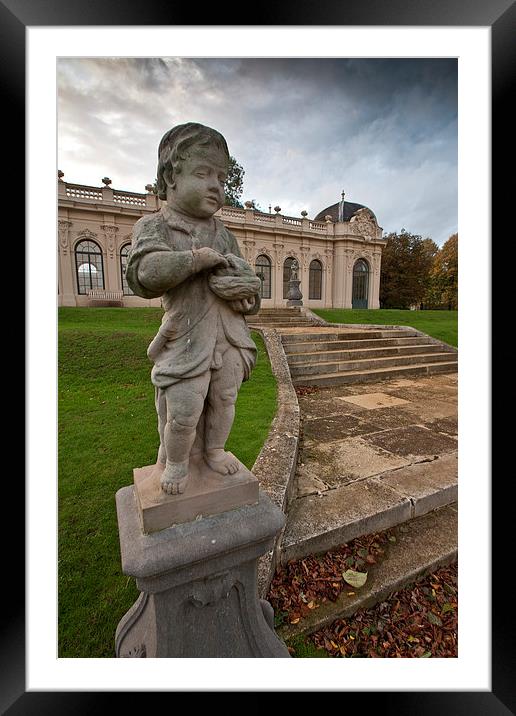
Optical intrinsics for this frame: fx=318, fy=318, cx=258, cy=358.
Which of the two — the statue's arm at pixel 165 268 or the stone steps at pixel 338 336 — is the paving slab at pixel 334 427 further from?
the stone steps at pixel 338 336

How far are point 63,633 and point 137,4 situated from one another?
2727 millimetres

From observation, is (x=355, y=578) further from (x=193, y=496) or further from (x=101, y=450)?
(x=101, y=450)

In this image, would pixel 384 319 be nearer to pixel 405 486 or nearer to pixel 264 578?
pixel 405 486

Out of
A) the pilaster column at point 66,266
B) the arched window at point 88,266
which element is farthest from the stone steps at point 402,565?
the arched window at point 88,266

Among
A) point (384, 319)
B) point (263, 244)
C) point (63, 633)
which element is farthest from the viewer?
point (263, 244)

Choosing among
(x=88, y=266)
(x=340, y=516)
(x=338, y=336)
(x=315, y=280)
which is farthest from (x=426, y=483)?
(x=315, y=280)

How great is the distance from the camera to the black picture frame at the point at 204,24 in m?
1.05

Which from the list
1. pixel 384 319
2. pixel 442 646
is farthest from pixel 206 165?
pixel 384 319

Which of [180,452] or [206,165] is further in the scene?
[180,452]

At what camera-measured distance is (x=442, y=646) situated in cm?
176

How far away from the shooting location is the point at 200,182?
1.13m

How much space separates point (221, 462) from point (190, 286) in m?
0.77

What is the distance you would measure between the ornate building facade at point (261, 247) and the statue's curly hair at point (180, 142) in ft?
46.9
